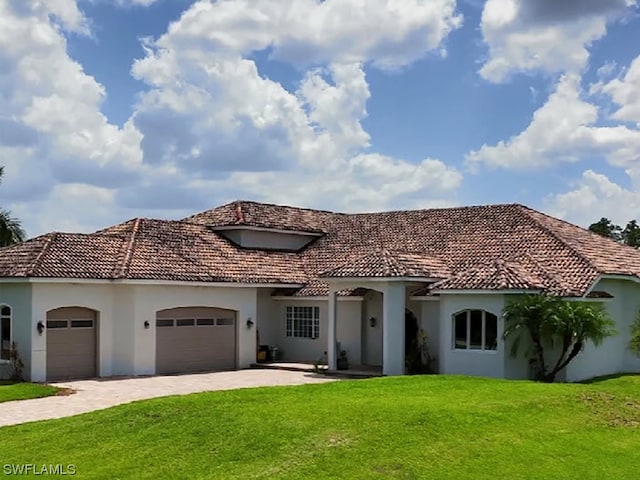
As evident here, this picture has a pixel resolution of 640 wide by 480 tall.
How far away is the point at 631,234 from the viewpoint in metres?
71.3

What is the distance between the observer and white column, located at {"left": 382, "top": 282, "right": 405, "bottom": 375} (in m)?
27.4

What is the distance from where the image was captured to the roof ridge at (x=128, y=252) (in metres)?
27.9

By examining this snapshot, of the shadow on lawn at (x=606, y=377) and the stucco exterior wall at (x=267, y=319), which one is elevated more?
the stucco exterior wall at (x=267, y=319)

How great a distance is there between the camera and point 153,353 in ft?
94.5

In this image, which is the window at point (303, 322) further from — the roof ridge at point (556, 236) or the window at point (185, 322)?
the roof ridge at point (556, 236)

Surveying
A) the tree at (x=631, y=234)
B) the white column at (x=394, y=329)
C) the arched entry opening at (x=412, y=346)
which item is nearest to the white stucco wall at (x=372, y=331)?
the arched entry opening at (x=412, y=346)

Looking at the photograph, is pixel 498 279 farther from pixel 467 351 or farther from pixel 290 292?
pixel 290 292

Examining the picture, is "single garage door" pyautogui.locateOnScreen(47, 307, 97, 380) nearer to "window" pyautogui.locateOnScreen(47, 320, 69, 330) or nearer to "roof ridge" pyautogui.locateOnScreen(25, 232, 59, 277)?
"window" pyautogui.locateOnScreen(47, 320, 69, 330)

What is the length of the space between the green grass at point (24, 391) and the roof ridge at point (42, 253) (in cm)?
346

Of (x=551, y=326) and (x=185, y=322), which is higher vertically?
(x=551, y=326)

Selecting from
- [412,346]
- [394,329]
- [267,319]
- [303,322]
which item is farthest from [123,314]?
[412,346]

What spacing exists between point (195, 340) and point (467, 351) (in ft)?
32.3

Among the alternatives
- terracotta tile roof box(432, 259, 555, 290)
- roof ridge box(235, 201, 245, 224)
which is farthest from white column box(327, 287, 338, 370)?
roof ridge box(235, 201, 245, 224)

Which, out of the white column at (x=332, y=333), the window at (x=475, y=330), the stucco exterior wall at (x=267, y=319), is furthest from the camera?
the stucco exterior wall at (x=267, y=319)
